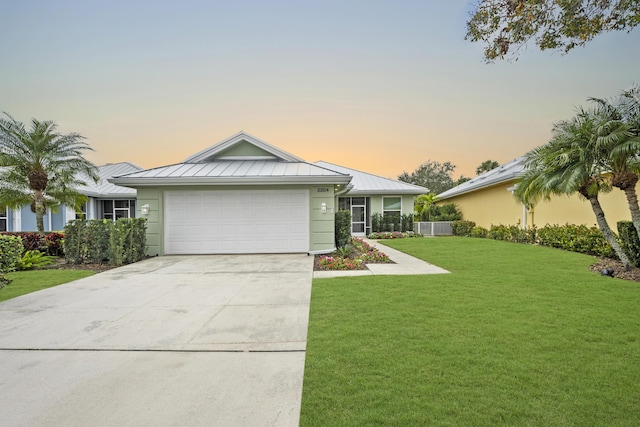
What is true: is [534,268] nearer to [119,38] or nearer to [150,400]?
[150,400]

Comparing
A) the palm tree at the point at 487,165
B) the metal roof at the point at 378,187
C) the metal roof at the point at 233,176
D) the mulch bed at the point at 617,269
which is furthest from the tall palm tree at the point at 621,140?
the palm tree at the point at 487,165

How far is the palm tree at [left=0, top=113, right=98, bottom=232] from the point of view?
1277 centimetres

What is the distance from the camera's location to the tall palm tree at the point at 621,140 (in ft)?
24.5

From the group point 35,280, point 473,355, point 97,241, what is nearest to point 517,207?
point 473,355

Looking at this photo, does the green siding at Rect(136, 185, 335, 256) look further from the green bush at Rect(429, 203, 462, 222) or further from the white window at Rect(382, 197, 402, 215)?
the green bush at Rect(429, 203, 462, 222)

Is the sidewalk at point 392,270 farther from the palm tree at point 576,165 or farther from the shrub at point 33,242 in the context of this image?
the shrub at point 33,242

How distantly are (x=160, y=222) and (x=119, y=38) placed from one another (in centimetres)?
691

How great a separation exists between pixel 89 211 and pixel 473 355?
21.4m

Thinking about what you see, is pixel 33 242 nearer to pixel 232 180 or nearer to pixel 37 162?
pixel 37 162

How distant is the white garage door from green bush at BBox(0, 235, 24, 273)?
3942 mm

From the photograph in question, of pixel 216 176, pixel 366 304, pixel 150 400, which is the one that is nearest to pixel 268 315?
pixel 366 304

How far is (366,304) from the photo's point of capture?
5.46 meters

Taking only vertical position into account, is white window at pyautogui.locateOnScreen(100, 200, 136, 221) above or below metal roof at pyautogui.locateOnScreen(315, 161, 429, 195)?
below

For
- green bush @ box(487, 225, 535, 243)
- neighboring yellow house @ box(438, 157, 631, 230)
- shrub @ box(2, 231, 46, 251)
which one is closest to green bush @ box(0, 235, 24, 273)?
shrub @ box(2, 231, 46, 251)
